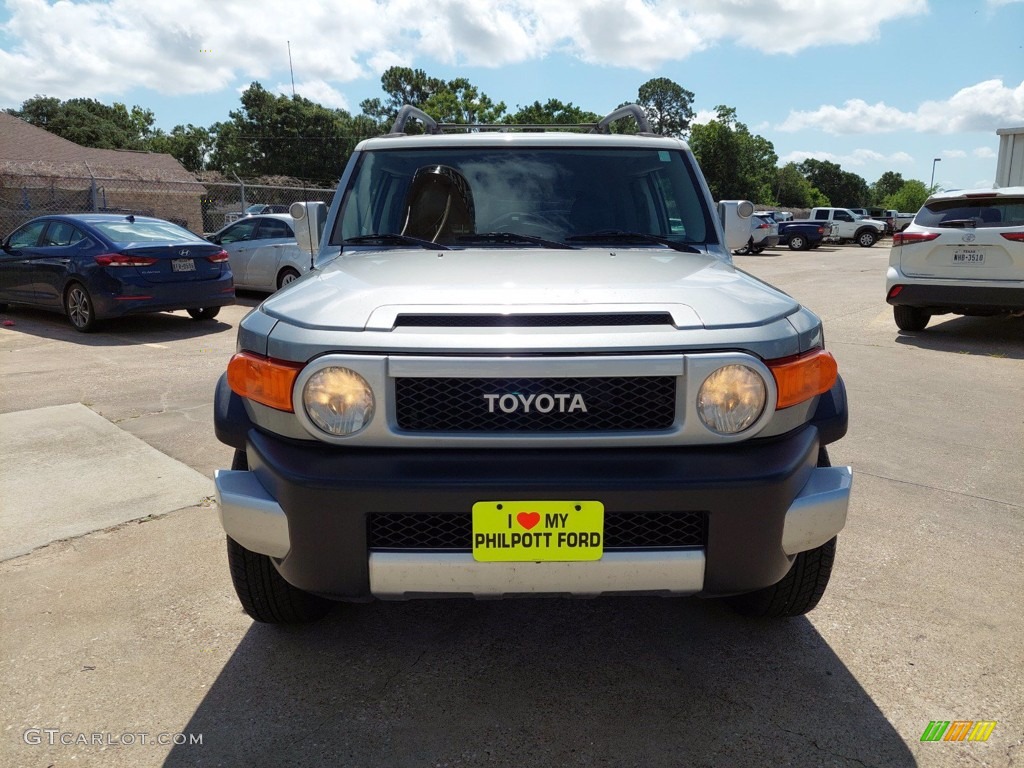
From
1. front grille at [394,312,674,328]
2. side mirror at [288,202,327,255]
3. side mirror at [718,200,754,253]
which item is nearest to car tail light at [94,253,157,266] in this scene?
side mirror at [288,202,327,255]

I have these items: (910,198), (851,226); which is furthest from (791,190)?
(851,226)

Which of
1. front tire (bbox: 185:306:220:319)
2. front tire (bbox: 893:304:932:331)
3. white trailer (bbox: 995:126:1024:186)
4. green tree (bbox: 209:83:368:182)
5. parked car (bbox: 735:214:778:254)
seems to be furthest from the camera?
green tree (bbox: 209:83:368:182)

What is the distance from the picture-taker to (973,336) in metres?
9.13

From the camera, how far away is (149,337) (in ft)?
28.9

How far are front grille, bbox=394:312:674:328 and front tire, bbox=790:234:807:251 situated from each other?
31935 mm

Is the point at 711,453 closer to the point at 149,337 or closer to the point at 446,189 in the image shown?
the point at 446,189

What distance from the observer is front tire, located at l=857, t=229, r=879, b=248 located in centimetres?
3478

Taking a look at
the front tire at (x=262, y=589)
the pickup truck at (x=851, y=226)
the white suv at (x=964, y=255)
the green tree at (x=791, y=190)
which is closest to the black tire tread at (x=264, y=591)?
the front tire at (x=262, y=589)

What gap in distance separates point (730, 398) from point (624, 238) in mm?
1273

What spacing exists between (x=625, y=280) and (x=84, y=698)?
2.09 meters

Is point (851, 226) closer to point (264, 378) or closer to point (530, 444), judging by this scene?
point (530, 444)

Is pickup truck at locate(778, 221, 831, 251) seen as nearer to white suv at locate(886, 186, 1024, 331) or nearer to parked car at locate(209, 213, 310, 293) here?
white suv at locate(886, 186, 1024, 331)

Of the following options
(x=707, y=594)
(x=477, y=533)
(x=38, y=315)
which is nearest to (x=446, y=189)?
(x=477, y=533)

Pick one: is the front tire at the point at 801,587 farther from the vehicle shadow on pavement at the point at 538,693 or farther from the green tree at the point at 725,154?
the green tree at the point at 725,154
